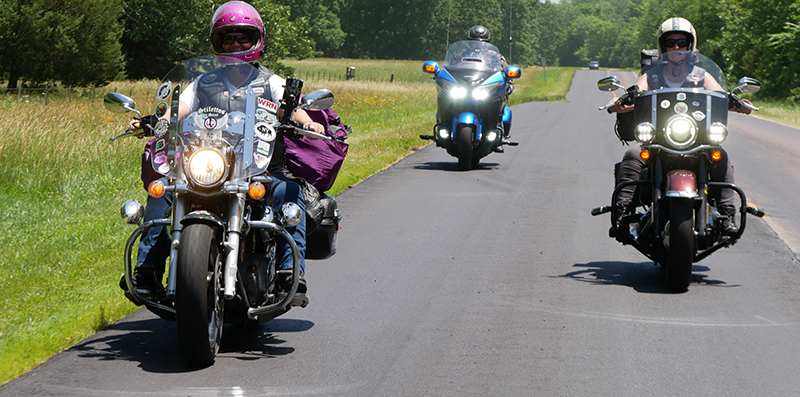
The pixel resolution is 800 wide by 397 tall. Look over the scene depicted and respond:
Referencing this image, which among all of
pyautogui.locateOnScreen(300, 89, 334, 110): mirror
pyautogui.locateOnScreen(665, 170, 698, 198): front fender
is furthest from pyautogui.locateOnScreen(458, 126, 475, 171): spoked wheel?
pyautogui.locateOnScreen(300, 89, 334, 110): mirror

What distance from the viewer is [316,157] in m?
5.68

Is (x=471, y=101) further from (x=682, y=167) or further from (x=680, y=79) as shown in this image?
(x=682, y=167)

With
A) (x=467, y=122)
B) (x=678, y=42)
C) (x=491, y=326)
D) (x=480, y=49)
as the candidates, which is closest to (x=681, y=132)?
(x=678, y=42)

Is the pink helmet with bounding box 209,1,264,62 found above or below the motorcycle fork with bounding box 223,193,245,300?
above

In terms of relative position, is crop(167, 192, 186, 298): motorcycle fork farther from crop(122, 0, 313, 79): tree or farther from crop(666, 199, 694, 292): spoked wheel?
crop(122, 0, 313, 79): tree

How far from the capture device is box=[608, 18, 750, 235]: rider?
6.85m

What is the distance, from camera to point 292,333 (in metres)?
5.36

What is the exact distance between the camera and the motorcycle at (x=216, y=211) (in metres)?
4.29

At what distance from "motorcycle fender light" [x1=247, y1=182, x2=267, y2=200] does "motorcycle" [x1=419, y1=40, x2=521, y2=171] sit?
9472mm

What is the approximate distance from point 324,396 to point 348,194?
7123 millimetres

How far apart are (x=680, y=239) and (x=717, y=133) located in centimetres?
81

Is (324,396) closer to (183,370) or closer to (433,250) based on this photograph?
(183,370)

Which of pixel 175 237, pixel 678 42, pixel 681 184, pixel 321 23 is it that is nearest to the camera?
pixel 175 237

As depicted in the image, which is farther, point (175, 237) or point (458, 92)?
point (458, 92)
